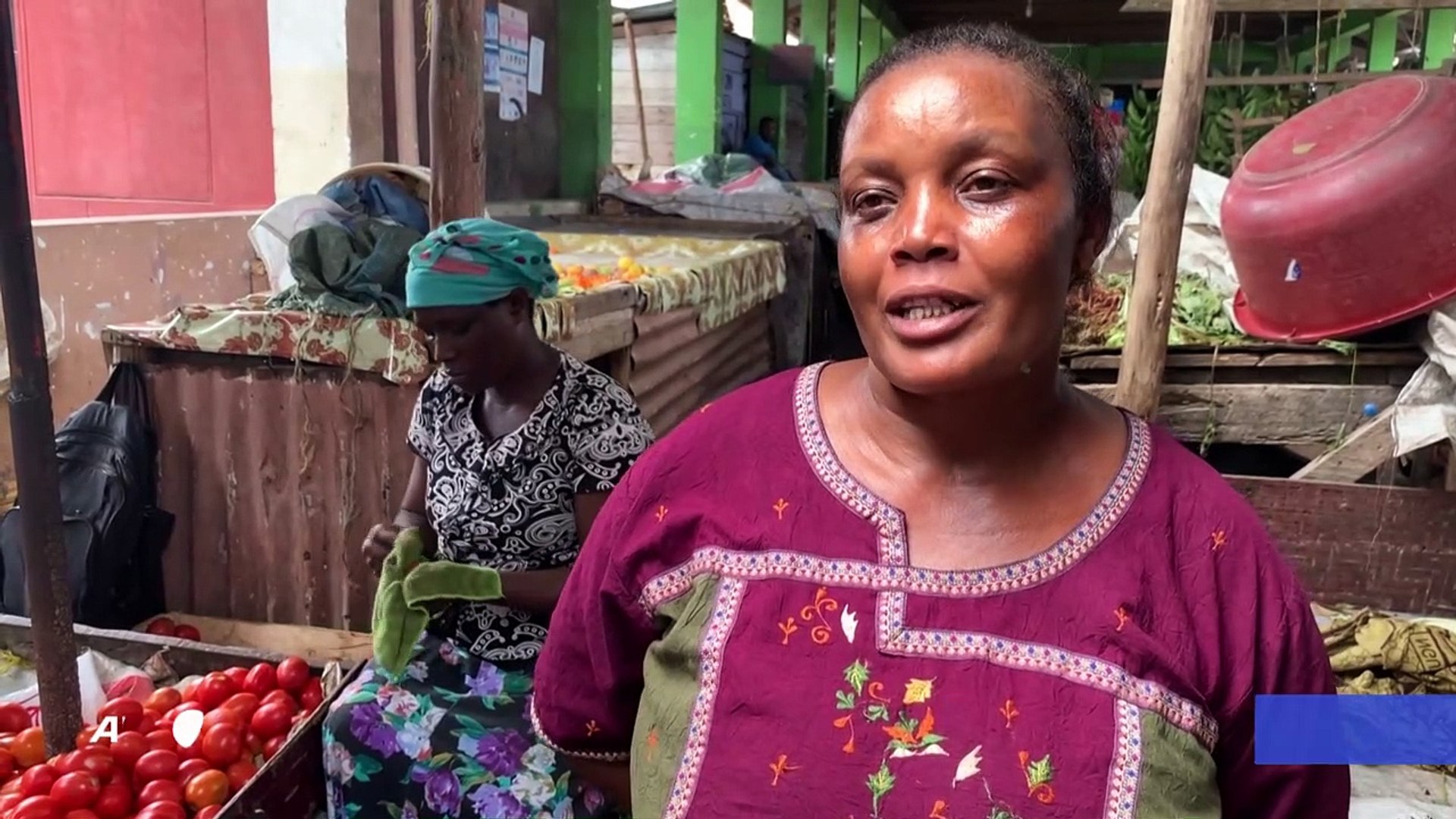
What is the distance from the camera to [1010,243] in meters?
1.05

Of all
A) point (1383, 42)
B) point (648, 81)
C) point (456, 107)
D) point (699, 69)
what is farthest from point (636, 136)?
point (1383, 42)

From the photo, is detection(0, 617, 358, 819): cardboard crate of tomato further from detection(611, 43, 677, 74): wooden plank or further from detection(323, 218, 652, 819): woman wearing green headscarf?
detection(611, 43, 677, 74): wooden plank

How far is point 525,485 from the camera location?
2297 millimetres

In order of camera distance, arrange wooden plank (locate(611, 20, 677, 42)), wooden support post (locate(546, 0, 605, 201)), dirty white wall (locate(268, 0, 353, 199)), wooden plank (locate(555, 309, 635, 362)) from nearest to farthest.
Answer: wooden plank (locate(555, 309, 635, 362)), dirty white wall (locate(268, 0, 353, 199)), wooden support post (locate(546, 0, 605, 201)), wooden plank (locate(611, 20, 677, 42))

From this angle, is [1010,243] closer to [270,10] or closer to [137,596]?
[137,596]

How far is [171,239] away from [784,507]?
4791 millimetres

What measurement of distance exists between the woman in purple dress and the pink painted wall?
22.1 feet

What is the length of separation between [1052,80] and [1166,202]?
2513mm

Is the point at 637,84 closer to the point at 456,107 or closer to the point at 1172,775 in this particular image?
the point at 456,107

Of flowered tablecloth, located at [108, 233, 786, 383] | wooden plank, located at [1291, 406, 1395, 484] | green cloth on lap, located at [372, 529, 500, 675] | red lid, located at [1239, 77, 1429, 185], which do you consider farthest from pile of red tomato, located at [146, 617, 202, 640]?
red lid, located at [1239, 77, 1429, 185]

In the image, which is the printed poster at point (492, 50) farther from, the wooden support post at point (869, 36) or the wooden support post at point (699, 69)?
the wooden support post at point (869, 36)

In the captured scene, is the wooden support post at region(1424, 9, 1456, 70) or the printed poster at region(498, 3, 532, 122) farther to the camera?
the wooden support post at region(1424, 9, 1456, 70)

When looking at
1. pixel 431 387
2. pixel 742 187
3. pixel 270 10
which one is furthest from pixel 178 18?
pixel 431 387

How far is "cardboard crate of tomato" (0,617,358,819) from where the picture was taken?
2125mm
